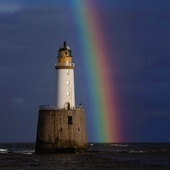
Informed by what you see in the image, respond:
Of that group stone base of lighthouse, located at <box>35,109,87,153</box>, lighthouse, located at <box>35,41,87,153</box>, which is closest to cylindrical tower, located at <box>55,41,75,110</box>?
lighthouse, located at <box>35,41,87,153</box>

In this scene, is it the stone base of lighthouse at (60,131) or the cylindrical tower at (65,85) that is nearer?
the stone base of lighthouse at (60,131)

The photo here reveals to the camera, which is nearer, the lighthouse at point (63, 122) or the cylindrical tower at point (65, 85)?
the lighthouse at point (63, 122)

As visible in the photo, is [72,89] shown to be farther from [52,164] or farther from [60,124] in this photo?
[52,164]

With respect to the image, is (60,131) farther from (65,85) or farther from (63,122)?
(65,85)

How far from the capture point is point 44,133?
68938 millimetres

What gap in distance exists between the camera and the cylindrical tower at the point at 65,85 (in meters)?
70.2

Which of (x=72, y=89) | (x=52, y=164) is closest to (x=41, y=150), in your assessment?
(x=72, y=89)

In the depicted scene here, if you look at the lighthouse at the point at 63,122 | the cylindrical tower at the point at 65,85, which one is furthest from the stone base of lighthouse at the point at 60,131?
the cylindrical tower at the point at 65,85

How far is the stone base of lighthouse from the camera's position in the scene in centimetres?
6844

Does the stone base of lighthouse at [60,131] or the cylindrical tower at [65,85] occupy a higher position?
the cylindrical tower at [65,85]

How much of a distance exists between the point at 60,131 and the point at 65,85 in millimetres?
5541

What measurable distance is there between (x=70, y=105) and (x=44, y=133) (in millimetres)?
4378

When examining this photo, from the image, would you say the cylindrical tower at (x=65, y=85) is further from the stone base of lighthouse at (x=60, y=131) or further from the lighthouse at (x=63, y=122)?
the stone base of lighthouse at (x=60, y=131)

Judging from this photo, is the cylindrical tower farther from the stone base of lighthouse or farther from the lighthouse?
the stone base of lighthouse
